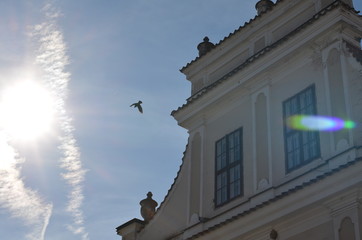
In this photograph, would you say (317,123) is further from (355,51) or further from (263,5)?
(263,5)

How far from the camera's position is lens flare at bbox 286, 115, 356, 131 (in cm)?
1376

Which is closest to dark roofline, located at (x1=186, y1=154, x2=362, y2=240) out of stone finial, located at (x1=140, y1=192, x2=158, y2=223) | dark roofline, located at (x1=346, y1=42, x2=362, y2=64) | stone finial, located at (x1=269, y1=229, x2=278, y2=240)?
stone finial, located at (x1=269, y1=229, x2=278, y2=240)

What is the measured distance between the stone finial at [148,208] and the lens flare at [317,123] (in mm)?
4826

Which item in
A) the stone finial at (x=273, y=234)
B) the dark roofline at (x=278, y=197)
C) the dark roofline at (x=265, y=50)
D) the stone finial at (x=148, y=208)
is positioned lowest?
the stone finial at (x=273, y=234)

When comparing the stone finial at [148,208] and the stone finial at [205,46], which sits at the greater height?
the stone finial at [205,46]

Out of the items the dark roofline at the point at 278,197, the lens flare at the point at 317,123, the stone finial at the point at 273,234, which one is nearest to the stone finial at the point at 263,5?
the lens flare at the point at 317,123

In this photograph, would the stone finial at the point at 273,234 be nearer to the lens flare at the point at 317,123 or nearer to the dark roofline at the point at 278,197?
the dark roofline at the point at 278,197

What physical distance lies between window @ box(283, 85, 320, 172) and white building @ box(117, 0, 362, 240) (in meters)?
0.03

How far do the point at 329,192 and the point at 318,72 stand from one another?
310 centimetres

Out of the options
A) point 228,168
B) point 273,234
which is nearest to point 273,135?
point 228,168

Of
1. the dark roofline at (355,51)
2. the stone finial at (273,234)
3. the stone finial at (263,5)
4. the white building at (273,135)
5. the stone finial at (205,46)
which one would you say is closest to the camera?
the white building at (273,135)

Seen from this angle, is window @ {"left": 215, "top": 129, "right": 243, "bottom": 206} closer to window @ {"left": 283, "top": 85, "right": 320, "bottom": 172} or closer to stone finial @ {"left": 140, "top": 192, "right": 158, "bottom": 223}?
window @ {"left": 283, "top": 85, "right": 320, "bottom": 172}

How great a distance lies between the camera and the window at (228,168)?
629 inches

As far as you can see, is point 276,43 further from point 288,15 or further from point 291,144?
point 291,144
